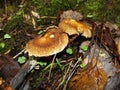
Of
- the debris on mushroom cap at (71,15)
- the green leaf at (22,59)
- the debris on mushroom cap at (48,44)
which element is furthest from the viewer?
the debris on mushroom cap at (71,15)

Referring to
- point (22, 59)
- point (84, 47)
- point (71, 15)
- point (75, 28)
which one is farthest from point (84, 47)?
point (22, 59)

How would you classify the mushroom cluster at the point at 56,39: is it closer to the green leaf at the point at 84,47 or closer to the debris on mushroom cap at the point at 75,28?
the debris on mushroom cap at the point at 75,28

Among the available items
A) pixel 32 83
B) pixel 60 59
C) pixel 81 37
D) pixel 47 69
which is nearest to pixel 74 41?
pixel 81 37

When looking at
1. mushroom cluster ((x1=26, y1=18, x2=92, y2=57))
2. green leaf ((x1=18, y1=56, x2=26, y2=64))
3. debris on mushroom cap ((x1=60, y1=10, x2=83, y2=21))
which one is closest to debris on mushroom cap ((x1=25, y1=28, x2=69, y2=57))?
mushroom cluster ((x1=26, y1=18, x2=92, y2=57))

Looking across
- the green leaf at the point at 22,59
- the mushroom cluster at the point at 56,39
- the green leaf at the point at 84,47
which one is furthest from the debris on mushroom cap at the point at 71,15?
the green leaf at the point at 22,59

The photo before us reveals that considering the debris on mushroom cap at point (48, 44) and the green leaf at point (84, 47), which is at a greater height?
the debris on mushroom cap at point (48, 44)

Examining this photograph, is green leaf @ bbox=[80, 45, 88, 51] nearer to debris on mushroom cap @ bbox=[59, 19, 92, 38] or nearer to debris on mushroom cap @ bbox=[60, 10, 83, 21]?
debris on mushroom cap @ bbox=[59, 19, 92, 38]
